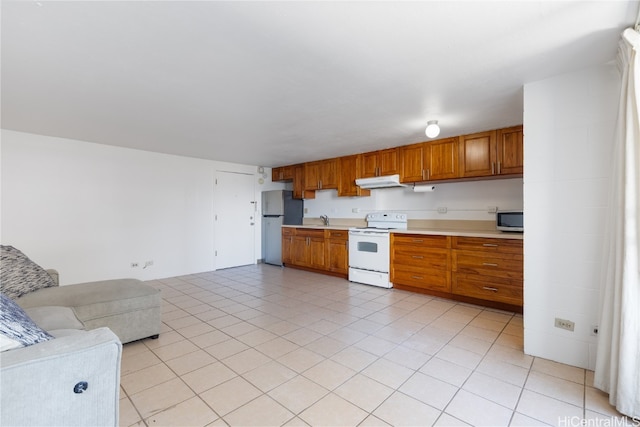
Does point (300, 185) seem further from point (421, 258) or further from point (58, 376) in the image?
point (58, 376)

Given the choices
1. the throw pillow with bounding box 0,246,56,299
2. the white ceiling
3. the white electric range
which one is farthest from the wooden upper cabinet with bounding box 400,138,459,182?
the throw pillow with bounding box 0,246,56,299

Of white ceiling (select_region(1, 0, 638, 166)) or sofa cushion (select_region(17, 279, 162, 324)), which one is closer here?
white ceiling (select_region(1, 0, 638, 166))

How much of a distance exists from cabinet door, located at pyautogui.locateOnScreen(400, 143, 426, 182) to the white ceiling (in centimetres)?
85

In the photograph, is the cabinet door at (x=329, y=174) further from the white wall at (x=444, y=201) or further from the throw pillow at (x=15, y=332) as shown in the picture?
the throw pillow at (x=15, y=332)

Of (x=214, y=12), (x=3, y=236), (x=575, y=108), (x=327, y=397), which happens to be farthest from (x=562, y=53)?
(x=3, y=236)

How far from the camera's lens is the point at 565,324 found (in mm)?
2127

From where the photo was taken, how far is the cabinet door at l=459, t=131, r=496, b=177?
3492 mm

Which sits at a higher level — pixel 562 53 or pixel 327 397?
pixel 562 53

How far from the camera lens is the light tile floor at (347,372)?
5.31 ft

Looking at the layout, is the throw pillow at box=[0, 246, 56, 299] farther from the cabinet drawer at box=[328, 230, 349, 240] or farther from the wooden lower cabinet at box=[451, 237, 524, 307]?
the wooden lower cabinet at box=[451, 237, 524, 307]

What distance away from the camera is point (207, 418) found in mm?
1591

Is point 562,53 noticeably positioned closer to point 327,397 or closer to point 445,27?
point 445,27

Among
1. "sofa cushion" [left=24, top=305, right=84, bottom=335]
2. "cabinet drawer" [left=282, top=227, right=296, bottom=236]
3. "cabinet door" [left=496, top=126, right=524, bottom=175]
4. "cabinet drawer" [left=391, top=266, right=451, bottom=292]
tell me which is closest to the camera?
"sofa cushion" [left=24, top=305, right=84, bottom=335]

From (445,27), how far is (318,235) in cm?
402
